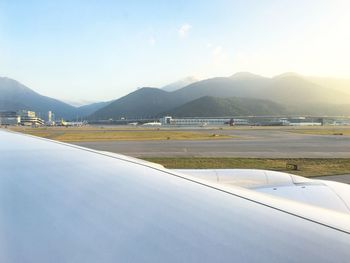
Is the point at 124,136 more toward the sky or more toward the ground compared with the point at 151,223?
more toward the ground

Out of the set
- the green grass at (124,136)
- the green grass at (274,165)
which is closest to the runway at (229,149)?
the green grass at (274,165)

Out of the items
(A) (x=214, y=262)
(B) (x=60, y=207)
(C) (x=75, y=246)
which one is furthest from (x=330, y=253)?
(B) (x=60, y=207)

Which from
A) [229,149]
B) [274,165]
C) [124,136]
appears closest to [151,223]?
[274,165]

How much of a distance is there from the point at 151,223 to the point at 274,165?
936 inches

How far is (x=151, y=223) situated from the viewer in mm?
1810

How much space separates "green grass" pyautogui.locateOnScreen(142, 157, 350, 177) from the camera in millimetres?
21695

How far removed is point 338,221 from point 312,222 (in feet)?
0.93

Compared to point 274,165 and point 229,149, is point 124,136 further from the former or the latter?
point 274,165

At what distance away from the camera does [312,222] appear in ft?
6.16

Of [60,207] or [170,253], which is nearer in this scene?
[170,253]

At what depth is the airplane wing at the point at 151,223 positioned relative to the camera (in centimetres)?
158

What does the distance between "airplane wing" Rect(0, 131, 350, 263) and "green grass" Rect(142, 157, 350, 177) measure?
1941cm

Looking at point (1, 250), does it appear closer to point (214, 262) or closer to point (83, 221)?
point (83, 221)

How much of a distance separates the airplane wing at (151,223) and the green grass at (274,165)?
19.4 metres
